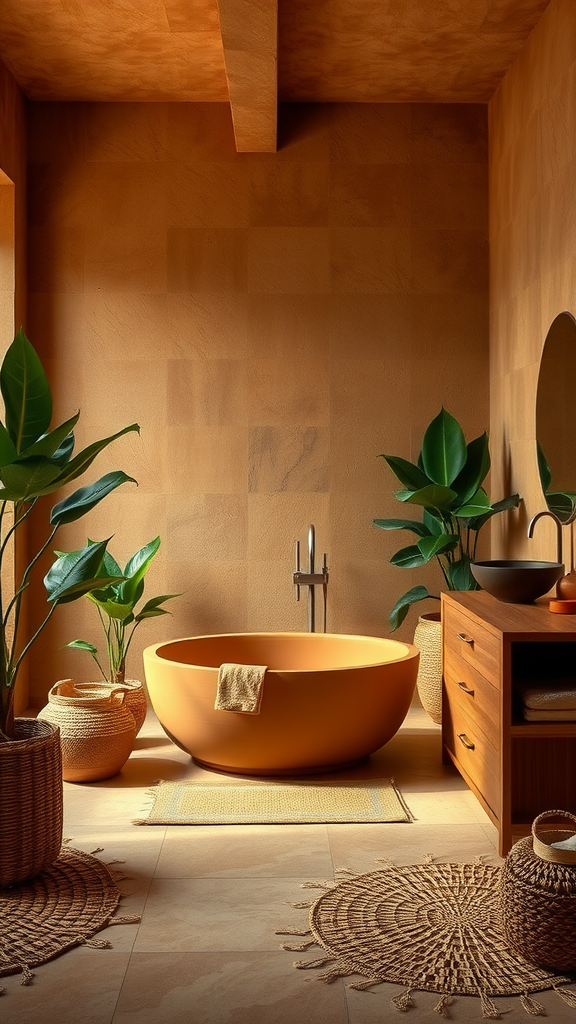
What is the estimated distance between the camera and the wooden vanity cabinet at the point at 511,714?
263 centimetres

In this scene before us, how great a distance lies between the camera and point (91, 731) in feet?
11.2

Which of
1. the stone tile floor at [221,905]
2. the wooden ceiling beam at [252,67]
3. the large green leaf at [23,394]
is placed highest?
the wooden ceiling beam at [252,67]

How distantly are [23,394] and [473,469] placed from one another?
230cm

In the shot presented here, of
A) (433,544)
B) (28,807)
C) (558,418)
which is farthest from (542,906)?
(433,544)

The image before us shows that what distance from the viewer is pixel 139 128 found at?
4.71m

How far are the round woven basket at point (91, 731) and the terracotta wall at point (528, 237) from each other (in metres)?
1.68

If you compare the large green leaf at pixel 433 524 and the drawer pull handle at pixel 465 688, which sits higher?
the large green leaf at pixel 433 524

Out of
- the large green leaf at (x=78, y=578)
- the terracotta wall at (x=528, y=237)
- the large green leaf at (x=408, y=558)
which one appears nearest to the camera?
the large green leaf at (x=78, y=578)

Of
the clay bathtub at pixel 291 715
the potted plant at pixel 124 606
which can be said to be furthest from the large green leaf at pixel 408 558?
the potted plant at pixel 124 606

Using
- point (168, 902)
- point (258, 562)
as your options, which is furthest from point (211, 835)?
point (258, 562)

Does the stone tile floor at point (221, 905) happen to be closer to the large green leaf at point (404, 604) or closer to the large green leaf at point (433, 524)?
the large green leaf at point (404, 604)

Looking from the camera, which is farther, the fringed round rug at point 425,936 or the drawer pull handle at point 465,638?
the drawer pull handle at point 465,638

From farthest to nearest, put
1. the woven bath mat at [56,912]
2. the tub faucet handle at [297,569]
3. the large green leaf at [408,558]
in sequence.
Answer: the tub faucet handle at [297,569] < the large green leaf at [408,558] < the woven bath mat at [56,912]

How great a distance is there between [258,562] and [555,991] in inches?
113
